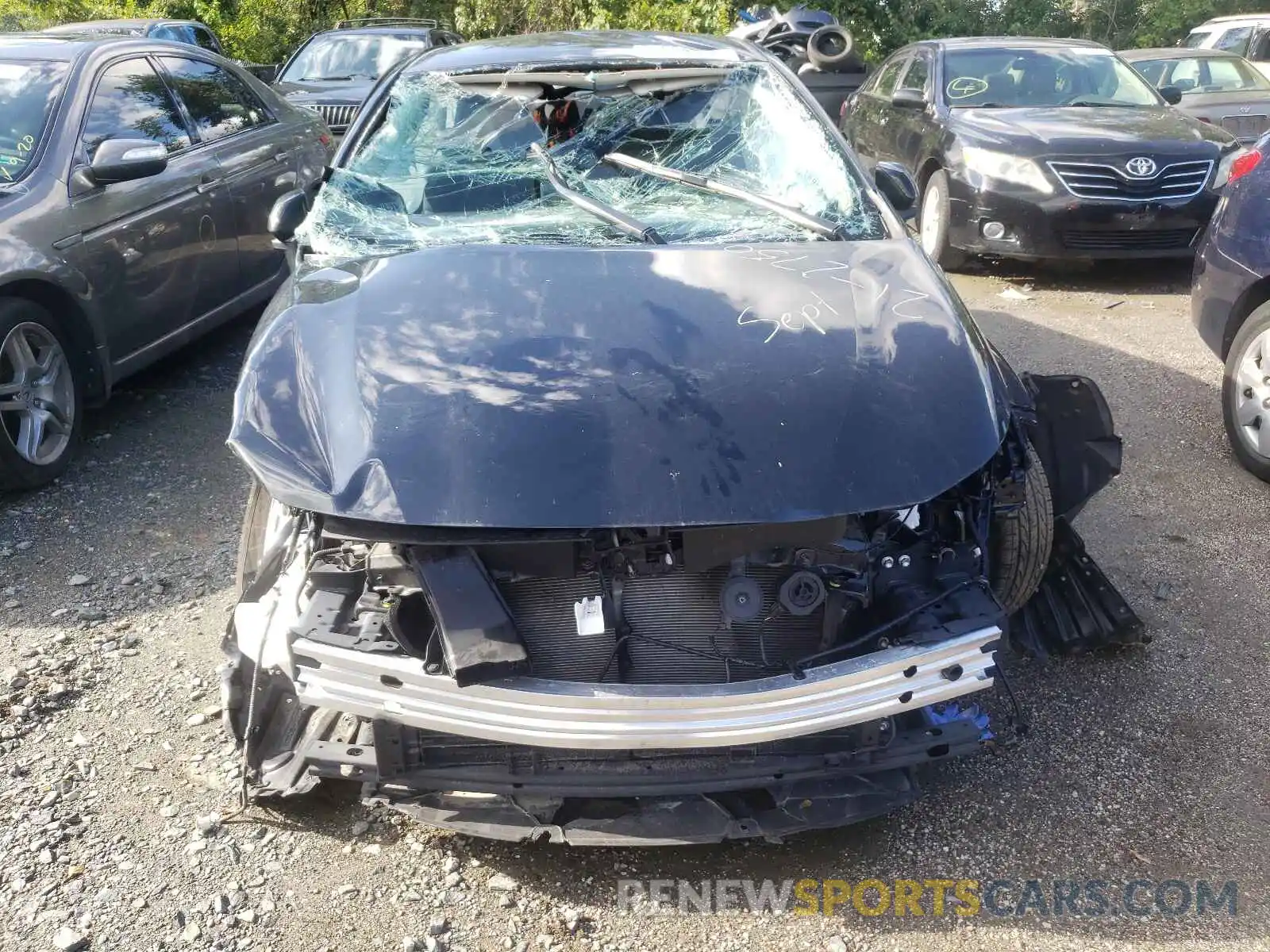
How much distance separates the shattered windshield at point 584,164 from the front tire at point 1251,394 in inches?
86.2

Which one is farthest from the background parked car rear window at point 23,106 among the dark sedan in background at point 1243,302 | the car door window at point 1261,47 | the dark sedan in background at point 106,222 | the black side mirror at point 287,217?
the car door window at point 1261,47

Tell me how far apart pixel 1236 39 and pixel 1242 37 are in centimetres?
11

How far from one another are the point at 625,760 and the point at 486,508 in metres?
0.65

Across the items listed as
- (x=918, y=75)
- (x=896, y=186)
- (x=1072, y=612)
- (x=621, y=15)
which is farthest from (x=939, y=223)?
(x=621, y=15)

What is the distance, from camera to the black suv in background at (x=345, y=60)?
1120 centimetres

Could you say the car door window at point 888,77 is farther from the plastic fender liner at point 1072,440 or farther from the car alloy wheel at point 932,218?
the plastic fender liner at point 1072,440

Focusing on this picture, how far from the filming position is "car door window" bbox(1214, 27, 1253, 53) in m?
13.6

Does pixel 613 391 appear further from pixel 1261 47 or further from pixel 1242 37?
pixel 1242 37

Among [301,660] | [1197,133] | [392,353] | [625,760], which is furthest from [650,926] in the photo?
[1197,133]

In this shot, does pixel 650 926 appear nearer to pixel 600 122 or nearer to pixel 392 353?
pixel 392 353

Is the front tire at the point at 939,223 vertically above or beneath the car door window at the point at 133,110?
beneath

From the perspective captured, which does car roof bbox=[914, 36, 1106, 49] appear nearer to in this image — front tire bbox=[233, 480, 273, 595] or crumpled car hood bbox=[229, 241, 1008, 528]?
crumpled car hood bbox=[229, 241, 1008, 528]

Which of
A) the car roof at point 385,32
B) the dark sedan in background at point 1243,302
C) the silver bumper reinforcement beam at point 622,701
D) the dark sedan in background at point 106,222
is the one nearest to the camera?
the silver bumper reinforcement beam at point 622,701

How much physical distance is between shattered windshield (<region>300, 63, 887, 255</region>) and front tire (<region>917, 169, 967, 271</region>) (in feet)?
12.6
